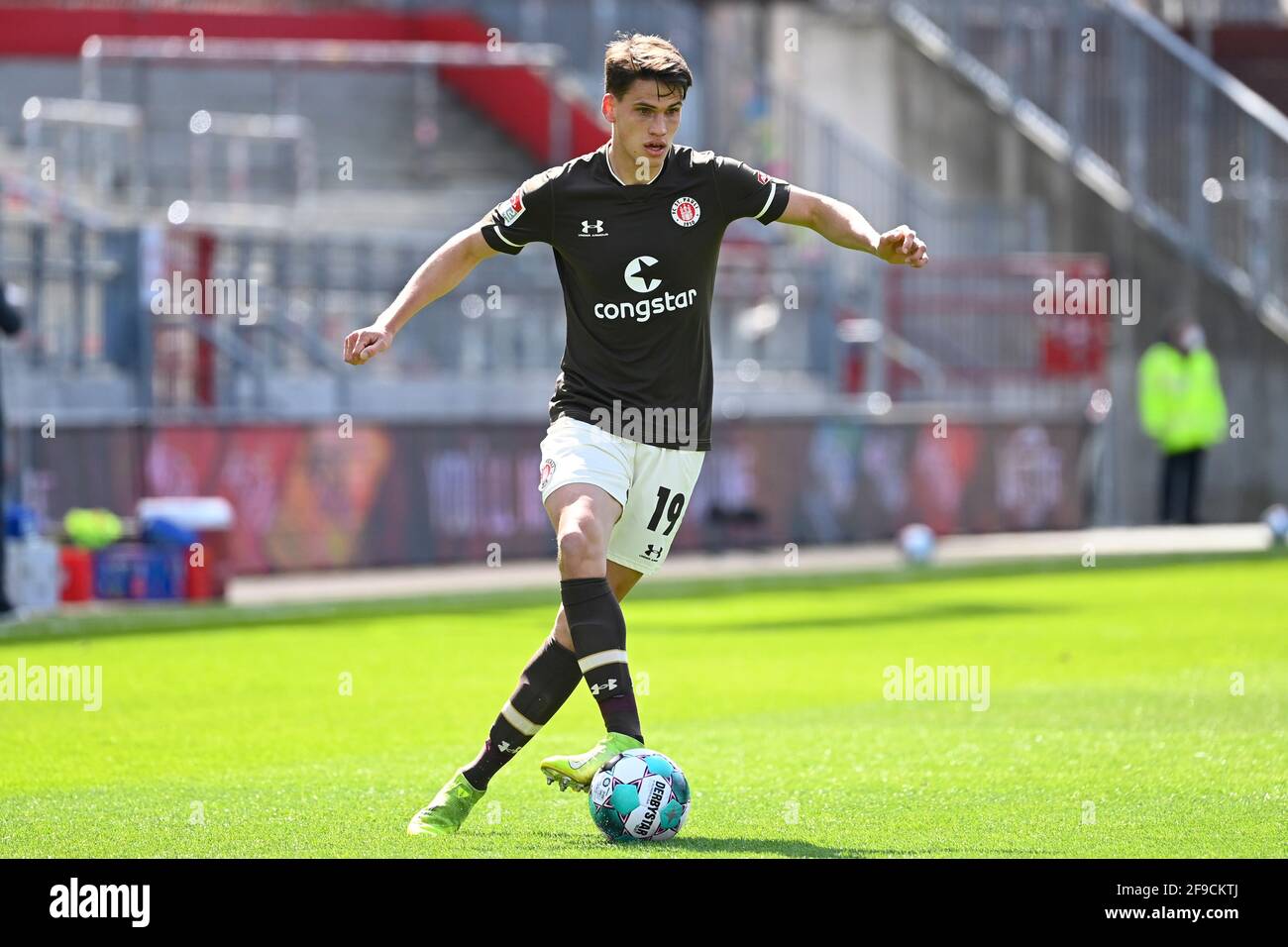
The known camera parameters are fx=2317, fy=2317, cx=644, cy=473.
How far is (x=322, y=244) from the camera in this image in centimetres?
2286

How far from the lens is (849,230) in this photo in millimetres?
7656

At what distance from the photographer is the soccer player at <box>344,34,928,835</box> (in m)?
7.45

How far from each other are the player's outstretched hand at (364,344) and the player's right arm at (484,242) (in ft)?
0.55

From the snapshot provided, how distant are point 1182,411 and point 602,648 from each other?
2018 cm

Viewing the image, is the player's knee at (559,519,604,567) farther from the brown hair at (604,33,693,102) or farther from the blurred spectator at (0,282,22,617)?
the blurred spectator at (0,282,22,617)

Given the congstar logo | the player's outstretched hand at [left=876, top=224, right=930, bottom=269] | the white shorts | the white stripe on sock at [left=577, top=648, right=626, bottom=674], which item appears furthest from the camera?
the congstar logo

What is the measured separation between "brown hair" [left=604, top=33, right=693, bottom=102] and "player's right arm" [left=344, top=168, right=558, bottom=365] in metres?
0.45

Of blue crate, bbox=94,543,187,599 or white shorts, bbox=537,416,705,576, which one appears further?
blue crate, bbox=94,543,187,599

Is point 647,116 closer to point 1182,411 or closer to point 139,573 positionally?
point 139,573

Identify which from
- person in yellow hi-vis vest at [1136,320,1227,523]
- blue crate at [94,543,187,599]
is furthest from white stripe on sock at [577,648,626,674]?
person in yellow hi-vis vest at [1136,320,1227,523]

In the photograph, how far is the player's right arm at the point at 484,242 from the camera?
777 cm

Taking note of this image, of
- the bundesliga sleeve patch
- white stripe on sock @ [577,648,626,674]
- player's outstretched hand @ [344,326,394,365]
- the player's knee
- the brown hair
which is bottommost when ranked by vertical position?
white stripe on sock @ [577,648,626,674]

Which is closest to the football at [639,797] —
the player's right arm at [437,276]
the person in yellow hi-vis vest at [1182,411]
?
the player's right arm at [437,276]
